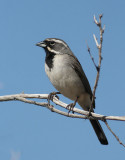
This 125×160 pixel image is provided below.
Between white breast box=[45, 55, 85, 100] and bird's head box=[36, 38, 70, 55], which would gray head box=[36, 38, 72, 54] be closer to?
bird's head box=[36, 38, 70, 55]

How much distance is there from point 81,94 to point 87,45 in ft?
8.96

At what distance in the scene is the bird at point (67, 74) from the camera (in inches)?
245

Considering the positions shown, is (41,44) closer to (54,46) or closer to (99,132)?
(54,46)

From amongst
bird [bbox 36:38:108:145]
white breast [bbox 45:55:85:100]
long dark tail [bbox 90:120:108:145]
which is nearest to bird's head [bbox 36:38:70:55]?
bird [bbox 36:38:108:145]

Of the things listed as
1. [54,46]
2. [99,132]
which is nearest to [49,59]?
[54,46]

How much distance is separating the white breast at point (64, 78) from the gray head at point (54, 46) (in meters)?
0.29

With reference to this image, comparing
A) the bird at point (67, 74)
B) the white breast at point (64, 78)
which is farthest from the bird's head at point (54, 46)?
the white breast at point (64, 78)

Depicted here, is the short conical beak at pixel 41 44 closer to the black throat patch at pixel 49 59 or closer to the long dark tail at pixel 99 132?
the black throat patch at pixel 49 59

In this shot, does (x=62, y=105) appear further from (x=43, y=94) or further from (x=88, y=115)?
(x=88, y=115)

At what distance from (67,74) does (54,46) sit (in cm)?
89

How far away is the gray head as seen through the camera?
672cm

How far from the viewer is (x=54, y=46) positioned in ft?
22.4

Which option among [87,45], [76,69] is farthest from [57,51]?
[87,45]

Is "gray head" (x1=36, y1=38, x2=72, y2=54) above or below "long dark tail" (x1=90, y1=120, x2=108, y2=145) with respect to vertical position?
above
